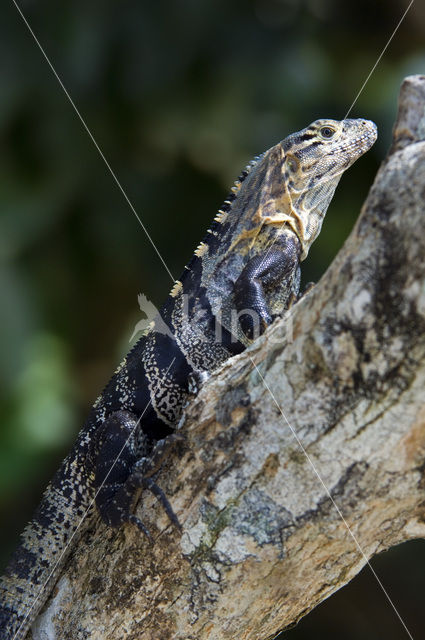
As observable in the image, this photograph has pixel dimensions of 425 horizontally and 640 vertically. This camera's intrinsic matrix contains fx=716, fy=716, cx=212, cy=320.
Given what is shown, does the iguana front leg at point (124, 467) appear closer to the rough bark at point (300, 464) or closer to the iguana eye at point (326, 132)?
the rough bark at point (300, 464)

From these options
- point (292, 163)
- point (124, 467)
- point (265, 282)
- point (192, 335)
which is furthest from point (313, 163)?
point (124, 467)

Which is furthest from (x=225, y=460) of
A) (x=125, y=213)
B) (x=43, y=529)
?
(x=125, y=213)

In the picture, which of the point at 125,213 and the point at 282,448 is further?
the point at 125,213

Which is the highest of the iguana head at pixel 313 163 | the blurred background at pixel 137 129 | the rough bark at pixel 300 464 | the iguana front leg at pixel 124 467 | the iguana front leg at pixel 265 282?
the blurred background at pixel 137 129

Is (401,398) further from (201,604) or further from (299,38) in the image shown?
(299,38)

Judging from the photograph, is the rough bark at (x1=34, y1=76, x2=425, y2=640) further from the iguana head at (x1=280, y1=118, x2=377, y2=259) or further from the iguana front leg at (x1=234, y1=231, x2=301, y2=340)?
the iguana head at (x1=280, y1=118, x2=377, y2=259)

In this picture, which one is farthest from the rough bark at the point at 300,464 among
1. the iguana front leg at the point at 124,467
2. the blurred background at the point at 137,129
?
the blurred background at the point at 137,129
